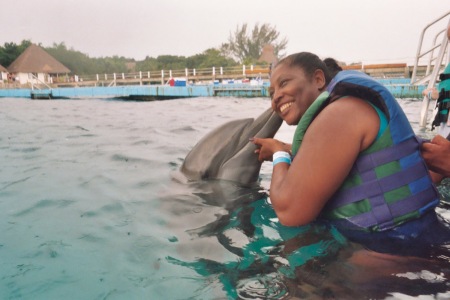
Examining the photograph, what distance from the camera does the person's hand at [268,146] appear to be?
8.68 ft

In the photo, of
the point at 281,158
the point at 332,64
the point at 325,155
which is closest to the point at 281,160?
the point at 281,158

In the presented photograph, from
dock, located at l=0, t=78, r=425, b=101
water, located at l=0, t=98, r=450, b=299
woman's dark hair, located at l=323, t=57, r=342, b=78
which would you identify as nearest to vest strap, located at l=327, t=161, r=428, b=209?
water, located at l=0, t=98, r=450, b=299

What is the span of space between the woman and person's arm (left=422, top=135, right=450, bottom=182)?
175mm

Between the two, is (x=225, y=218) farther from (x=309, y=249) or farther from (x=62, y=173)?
(x=62, y=173)

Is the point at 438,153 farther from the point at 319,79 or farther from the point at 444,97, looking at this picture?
the point at 444,97

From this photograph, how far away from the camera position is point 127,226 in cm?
291

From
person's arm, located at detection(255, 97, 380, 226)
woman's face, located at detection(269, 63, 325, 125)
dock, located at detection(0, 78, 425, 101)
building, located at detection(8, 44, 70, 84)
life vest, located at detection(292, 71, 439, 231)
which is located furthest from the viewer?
building, located at detection(8, 44, 70, 84)

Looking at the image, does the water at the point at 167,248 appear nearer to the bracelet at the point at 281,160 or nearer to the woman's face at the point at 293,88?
the bracelet at the point at 281,160

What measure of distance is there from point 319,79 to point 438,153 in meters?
0.79

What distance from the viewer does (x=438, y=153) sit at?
2215 millimetres

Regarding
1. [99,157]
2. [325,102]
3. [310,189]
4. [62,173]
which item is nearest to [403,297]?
[310,189]

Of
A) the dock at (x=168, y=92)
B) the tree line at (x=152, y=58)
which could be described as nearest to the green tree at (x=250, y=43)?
the tree line at (x=152, y=58)

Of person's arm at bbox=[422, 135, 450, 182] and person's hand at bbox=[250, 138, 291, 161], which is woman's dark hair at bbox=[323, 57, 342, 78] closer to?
person's hand at bbox=[250, 138, 291, 161]

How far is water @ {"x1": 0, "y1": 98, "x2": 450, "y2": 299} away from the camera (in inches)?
77.6
